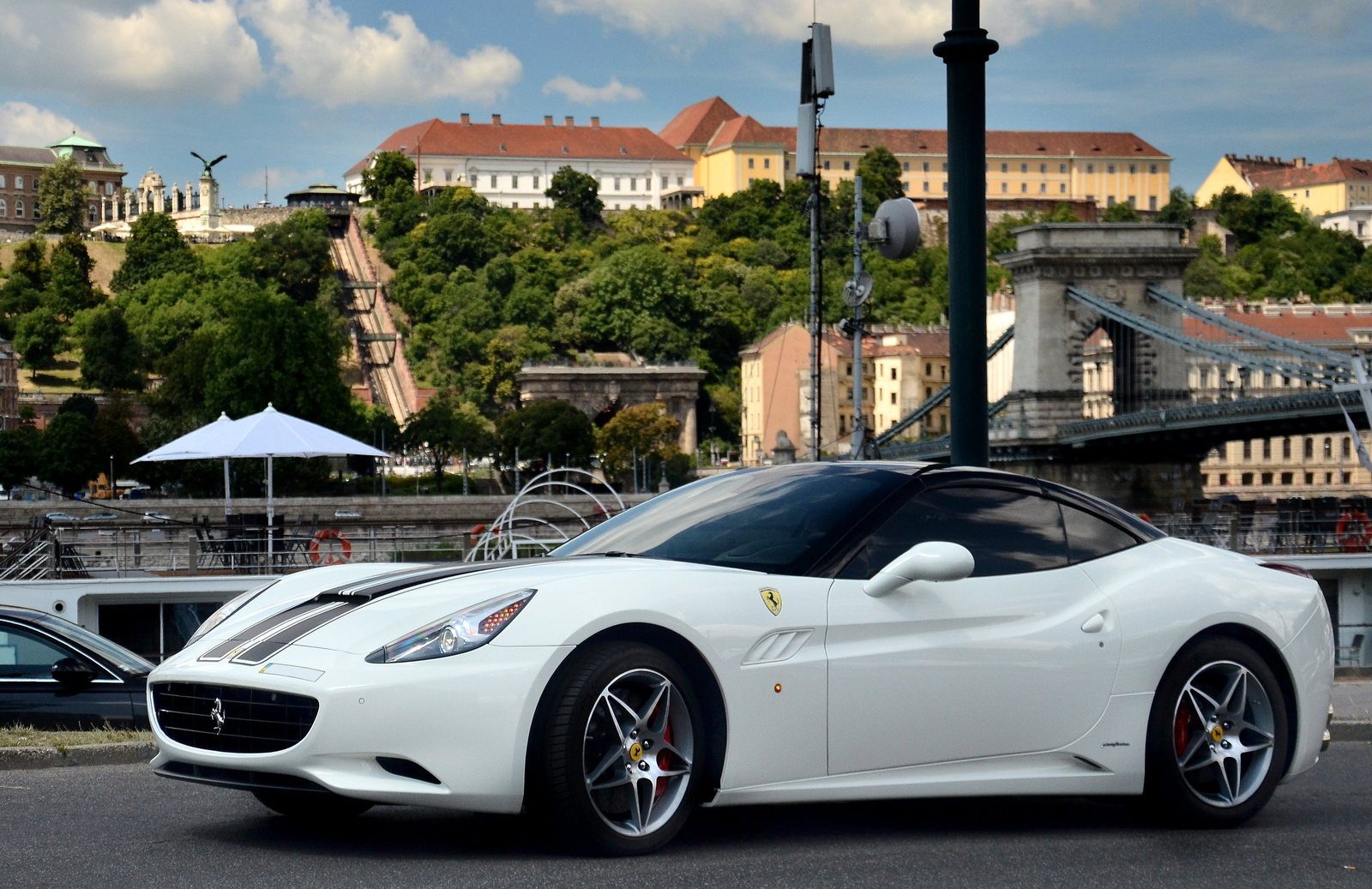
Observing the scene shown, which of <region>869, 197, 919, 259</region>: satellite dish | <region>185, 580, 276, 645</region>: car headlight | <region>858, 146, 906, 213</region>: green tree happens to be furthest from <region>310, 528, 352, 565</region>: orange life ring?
<region>858, 146, 906, 213</region>: green tree

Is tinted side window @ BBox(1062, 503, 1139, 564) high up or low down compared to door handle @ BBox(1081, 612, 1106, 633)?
up

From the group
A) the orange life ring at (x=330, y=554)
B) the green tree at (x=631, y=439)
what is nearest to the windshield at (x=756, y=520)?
the orange life ring at (x=330, y=554)

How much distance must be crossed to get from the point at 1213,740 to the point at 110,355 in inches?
4743

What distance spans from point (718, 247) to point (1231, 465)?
6531 cm

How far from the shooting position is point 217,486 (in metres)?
69.1

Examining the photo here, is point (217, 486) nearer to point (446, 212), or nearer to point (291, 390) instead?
point (291, 390)

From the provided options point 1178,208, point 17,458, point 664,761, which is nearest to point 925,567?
point 664,761

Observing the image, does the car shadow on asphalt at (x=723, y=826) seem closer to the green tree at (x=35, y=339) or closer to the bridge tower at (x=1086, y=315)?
the bridge tower at (x=1086, y=315)

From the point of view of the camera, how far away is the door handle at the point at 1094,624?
18.2 feet

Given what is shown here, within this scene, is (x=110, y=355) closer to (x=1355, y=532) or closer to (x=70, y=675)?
(x=1355, y=532)

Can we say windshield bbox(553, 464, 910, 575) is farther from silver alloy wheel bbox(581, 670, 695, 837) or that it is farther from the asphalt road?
the asphalt road

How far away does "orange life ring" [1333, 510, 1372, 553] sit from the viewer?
28.2 meters

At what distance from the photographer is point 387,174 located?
515ft

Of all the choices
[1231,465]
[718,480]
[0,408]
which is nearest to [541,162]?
[0,408]
